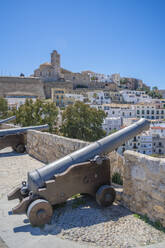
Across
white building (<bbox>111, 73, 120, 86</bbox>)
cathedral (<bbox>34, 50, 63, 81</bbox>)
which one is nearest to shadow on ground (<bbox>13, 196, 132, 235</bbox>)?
cathedral (<bbox>34, 50, 63, 81</bbox>)

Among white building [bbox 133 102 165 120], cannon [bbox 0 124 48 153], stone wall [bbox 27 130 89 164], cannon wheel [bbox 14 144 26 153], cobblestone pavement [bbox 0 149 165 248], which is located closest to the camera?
cobblestone pavement [bbox 0 149 165 248]

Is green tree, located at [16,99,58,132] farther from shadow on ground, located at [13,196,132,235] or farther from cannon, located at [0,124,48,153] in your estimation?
shadow on ground, located at [13,196,132,235]

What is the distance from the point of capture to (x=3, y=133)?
27.0 feet

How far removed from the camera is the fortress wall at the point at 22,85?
245ft

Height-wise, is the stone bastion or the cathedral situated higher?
the cathedral

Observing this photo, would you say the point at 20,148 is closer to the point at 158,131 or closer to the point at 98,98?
the point at 158,131

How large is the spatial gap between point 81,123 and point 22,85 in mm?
58142

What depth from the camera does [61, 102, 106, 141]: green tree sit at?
2373 centimetres

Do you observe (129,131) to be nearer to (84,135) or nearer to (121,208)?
(121,208)

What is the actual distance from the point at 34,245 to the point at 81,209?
115cm

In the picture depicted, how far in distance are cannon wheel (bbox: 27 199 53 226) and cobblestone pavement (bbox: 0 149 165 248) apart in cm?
10

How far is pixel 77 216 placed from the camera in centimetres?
375

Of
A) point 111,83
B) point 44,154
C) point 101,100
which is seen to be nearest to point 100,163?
point 44,154

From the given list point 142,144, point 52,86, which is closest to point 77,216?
point 142,144
